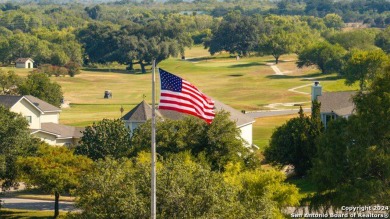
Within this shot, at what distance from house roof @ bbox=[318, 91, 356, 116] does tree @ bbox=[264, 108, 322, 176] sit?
15.4 feet

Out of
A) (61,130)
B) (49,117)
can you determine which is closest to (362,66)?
(49,117)

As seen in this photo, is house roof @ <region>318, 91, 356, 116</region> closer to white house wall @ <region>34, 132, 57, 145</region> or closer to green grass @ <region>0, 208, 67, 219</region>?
white house wall @ <region>34, 132, 57, 145</region>

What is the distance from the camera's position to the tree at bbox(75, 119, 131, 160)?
2251 inches

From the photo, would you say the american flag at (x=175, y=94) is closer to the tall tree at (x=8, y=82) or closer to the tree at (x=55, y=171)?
the tree at (x=55, y=171)

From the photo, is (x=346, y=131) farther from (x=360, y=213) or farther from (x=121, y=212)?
(x=121, y=212)

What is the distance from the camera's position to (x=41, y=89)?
10012 cm

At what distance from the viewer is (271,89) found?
138m

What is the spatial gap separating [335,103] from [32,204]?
2400cm

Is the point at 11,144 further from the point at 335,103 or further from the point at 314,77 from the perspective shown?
the point at 314,77

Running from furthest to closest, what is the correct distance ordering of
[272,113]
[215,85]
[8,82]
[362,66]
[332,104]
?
[215,85] → [362,66] → [8,82] → [272,113] → [332,104]

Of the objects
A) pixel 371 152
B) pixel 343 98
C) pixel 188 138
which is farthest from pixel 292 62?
pixel 371 152

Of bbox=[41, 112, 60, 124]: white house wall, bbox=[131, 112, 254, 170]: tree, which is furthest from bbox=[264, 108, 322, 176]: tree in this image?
bbox=[41, 112, 60, 124]: white house wall

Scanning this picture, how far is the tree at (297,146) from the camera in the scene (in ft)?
192

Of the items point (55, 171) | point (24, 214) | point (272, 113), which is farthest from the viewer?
point (272, 113)
